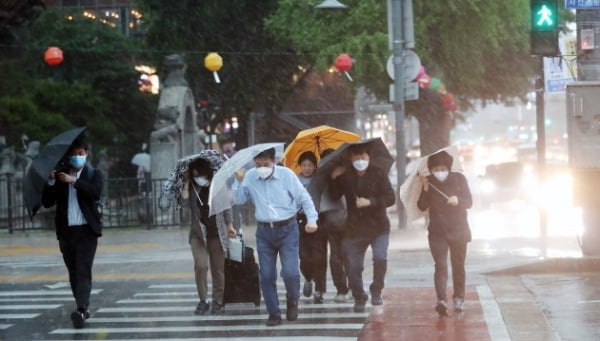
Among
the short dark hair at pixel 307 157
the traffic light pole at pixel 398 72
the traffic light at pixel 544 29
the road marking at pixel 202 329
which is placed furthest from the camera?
the traffic light pole at pixel 398 72

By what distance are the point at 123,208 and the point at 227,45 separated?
1802cm

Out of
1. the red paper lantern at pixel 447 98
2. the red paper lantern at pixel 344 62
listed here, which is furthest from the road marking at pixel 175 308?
the red paper lantern at pixel 447 98

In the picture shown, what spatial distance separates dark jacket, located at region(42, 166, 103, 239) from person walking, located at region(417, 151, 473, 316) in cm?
326

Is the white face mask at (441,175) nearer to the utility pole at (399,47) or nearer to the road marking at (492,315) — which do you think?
the road marking at (492,315)

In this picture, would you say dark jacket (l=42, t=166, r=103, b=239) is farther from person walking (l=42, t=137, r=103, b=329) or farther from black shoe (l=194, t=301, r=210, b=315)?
black shoe (l=194, t=301, r=210, b=315)

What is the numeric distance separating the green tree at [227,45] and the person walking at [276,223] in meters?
30.1

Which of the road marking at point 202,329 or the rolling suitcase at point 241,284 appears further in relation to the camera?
the rolling suitcase at point 241,284

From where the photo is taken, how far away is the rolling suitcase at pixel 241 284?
1243cm

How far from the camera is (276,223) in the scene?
11.5m

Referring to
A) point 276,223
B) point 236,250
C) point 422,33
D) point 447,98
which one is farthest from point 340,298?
point 447,98

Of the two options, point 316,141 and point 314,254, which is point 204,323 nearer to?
point 314,254

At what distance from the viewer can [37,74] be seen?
54.5 m

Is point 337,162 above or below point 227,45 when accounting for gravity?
below

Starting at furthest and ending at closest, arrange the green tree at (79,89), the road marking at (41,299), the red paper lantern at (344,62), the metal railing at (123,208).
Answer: the green tree at (79,89) → the red paper lantern at (344,62) → the metal railing at (123,208) → the road marking at (41,299)
